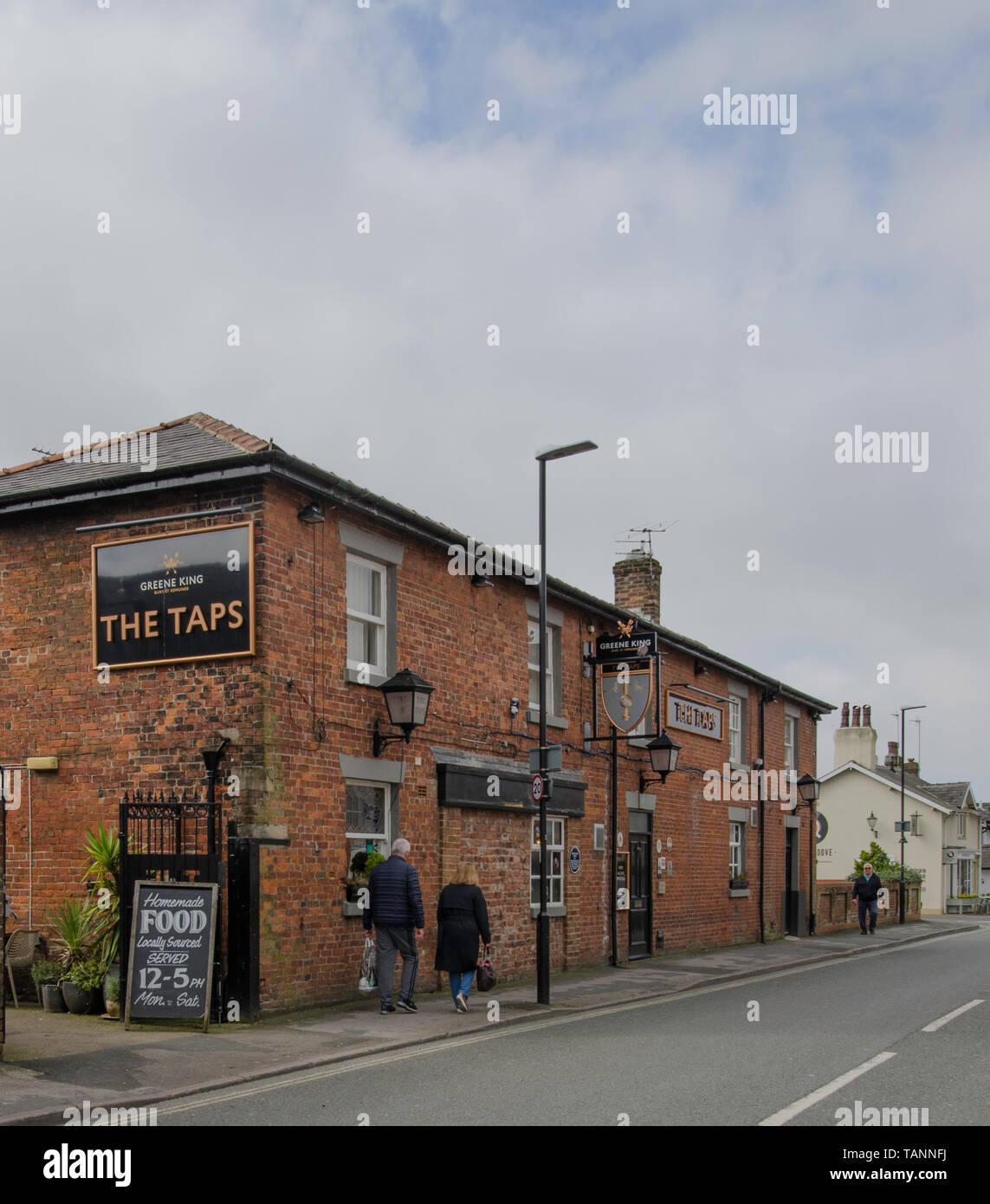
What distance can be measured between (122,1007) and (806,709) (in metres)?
23.0

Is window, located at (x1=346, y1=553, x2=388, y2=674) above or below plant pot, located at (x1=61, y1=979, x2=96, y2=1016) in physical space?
above

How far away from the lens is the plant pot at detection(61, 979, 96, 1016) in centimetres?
1279

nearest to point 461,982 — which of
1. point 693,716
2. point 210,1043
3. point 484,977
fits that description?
point 484,977

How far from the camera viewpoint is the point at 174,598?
1358 cm

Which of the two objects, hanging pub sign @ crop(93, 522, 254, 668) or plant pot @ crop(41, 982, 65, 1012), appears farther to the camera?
hanging pub sign @ crop(93, 522, 254, 668)

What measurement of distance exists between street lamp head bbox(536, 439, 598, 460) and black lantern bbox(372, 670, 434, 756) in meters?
3.00

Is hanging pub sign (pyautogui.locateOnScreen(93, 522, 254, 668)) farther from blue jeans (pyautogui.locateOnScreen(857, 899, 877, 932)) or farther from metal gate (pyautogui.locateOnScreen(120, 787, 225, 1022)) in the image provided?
blue jeans (pyautogui.locateOnScreen(857, 899, 877, 932))

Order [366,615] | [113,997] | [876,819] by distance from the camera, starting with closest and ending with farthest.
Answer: [113,997]
[366,615]
[876,819]

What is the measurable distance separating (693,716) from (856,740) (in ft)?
118

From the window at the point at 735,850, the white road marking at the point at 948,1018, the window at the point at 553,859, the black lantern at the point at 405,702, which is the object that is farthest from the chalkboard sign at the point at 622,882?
the black lantern at the point at 405,702

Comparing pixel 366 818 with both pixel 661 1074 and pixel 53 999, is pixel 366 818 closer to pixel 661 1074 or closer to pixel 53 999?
pixel 53 999

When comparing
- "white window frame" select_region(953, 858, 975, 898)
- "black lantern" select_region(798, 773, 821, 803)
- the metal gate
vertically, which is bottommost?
"white window frame" select_region(953, 858, 975, 898)

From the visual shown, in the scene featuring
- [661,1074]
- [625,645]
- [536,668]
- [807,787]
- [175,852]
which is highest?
[625,645]

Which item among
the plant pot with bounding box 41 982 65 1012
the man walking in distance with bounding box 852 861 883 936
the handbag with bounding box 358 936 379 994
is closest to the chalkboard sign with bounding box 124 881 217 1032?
the plant pot with bounding box 41 982 65 1012
